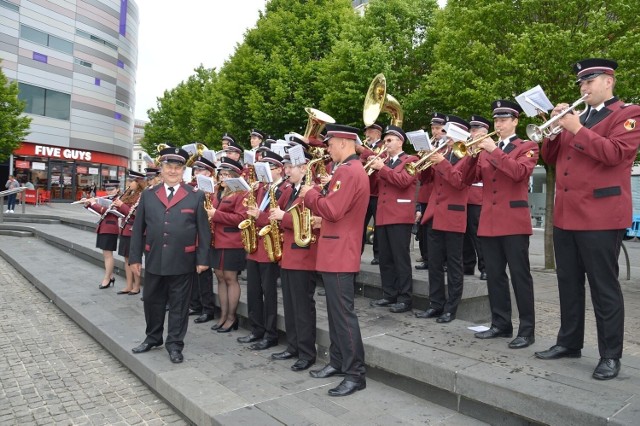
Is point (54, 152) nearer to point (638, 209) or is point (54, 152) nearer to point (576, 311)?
point (638, 209)

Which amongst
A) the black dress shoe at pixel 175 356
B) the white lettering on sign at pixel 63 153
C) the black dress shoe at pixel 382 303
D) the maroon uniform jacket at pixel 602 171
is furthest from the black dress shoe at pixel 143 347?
the white lettering on sign at pixel 63 153

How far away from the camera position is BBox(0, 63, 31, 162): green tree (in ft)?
108

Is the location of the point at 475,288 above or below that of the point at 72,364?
above

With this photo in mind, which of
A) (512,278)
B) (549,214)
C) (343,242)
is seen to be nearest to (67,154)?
(549,214)

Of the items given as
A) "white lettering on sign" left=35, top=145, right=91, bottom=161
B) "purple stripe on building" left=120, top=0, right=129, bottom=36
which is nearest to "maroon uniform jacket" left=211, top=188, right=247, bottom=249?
"white lettering on sign" left=35, top=145, right=91, bottom=161

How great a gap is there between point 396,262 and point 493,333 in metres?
1.63

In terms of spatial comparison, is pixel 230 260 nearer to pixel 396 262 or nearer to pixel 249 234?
pixel 249 234

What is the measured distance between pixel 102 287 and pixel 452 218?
7244 millimetres

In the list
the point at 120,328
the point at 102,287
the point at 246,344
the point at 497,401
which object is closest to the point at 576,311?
the point at 497,401

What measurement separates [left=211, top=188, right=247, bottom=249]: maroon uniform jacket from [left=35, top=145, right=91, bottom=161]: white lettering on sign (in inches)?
1669

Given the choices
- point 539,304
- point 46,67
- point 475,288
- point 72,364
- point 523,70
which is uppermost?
point 46,67

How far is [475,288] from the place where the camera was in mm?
6645

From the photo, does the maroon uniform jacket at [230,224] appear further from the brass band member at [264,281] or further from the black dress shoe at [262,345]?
the black dress shoe at [262,345]

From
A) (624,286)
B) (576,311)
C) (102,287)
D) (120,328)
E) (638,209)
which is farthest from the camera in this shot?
(638,209)
